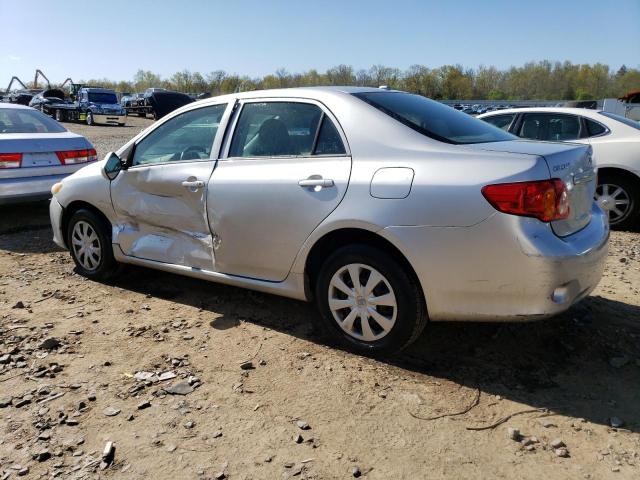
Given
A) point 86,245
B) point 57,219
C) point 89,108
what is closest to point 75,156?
point 57,219

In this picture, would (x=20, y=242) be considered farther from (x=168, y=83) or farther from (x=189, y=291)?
(x=168, y=83)

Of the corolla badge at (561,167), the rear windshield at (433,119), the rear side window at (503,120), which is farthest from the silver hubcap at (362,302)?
the rear side window at (503,120)

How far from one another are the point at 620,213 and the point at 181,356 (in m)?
5.76

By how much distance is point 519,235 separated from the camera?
2762 millimetres

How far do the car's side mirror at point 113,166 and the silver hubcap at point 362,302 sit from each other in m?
2.26

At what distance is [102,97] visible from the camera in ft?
106

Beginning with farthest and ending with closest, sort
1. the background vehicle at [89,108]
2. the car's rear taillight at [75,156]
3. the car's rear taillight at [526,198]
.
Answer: the background vehicle at [89,108] → the car's rear taillight at [75,156] → the car's rear taillight at [526,198]

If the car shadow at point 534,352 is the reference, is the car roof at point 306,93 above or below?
above

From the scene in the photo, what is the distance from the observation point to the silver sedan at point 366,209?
112 inches

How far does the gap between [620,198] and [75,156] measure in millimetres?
6989

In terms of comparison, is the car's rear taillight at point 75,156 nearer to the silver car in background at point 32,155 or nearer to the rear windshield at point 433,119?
the silver car in background at point 32,155

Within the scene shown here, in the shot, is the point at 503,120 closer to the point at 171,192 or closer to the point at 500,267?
the point at 171,192

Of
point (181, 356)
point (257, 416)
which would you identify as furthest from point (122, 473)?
point (181, 356)

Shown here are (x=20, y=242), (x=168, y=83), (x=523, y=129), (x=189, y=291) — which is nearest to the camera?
(x=189, y=291)
